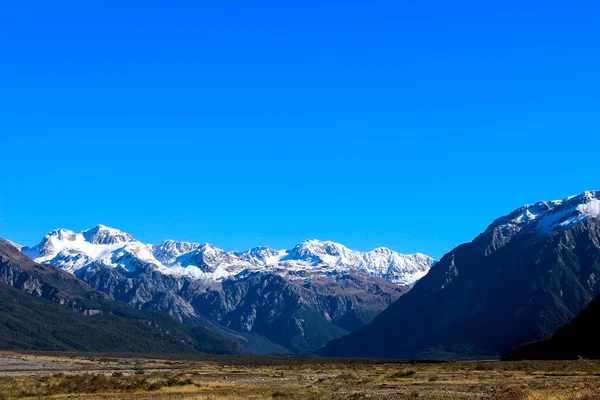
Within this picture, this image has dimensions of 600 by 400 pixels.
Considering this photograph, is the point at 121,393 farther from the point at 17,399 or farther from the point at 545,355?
the point at 545,355

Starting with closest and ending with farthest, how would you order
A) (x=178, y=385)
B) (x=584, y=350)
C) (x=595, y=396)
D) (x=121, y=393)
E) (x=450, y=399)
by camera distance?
(x=595, y=396), (x=450, y=399), (x=121, y=393), (x=178, y=385), (x=584, y=350)

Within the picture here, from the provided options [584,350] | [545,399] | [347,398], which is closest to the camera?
[545,399]

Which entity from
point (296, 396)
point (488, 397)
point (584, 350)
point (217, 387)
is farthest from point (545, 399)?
point (584, 350)

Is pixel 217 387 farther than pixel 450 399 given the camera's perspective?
Yes

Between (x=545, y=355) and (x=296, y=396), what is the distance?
151m

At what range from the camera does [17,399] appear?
7069 centimetres

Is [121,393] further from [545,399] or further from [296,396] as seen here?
[545,399]

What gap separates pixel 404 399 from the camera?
62281 millimetres

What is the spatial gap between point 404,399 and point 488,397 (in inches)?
288

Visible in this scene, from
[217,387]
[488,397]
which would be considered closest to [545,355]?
[217,387]

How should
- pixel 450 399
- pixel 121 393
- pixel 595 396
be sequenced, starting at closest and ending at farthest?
pixel 595 396, pixel 450 399, pixel 121 393

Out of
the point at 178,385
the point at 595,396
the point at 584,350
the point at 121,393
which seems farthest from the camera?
the point at 584,350

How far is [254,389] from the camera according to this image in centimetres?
8212

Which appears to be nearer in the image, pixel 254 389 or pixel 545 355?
pixel 254 389
